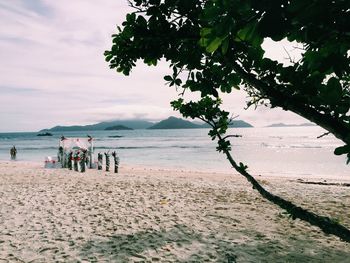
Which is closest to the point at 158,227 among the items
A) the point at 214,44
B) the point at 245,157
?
the point at 214,44

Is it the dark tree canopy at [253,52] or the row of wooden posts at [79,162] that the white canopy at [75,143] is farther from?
the dark tree canopy at [253,52]

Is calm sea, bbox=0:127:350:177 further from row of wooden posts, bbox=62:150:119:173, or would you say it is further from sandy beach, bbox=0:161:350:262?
sandy beach, bbox=0:161:350:262

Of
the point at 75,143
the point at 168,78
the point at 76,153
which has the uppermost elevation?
the point at 168,78

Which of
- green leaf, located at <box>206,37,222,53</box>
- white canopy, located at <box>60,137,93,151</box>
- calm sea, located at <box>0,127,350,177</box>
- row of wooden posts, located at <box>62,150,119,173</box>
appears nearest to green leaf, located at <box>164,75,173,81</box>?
green leaf, located at <box>206,37,222,53</box>

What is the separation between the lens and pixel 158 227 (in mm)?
9180

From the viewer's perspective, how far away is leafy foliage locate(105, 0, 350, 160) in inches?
47.5

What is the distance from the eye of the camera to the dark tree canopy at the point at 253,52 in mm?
1210

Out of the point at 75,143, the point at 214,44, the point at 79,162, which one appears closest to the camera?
the point at 214,44

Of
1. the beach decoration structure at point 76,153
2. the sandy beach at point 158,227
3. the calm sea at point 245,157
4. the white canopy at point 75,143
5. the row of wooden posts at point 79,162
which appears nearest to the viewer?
the sandy beach at point 158,227

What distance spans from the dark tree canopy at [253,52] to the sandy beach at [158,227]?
458 centimetres

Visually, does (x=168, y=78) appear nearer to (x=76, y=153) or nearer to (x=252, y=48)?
(x=252, y=48)

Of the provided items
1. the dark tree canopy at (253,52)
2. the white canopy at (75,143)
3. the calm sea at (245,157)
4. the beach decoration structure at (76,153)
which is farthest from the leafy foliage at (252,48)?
the calm sea at (245,157)

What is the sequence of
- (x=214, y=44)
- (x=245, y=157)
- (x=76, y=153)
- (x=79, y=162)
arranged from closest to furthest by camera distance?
(x=214, y=44)
(x=79, y=162)
(x=76, y=153)
(x=245, y=157)

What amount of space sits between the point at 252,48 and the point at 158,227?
764 cm
